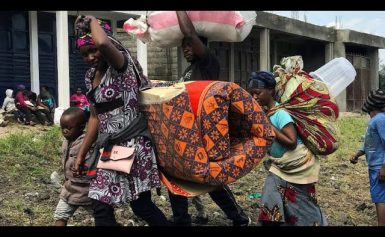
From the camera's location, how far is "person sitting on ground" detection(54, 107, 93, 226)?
3.53 meters

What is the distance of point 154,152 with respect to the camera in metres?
3.27

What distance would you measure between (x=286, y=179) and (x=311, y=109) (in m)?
0.51

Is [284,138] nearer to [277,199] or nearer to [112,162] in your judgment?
[277,199]

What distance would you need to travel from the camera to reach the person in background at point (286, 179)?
11.6 feet

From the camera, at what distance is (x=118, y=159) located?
3.12m

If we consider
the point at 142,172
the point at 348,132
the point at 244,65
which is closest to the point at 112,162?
the point at 142,172

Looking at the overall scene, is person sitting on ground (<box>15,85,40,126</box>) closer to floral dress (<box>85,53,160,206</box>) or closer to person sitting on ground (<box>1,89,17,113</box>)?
person sitting on ground (<box>1,89,17,113</box>)

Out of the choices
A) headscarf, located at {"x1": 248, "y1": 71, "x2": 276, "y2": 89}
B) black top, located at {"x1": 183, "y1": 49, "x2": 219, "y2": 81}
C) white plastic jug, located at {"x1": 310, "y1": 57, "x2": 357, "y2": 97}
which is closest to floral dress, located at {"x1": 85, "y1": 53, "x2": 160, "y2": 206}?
black top, located at {"x1": 183, "y1": 49, "x2": 219, "y2": 81}

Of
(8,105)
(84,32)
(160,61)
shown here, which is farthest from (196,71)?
(160,61)

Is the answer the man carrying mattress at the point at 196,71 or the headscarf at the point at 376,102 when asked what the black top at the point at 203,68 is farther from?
the headscarf at the point at 376,102

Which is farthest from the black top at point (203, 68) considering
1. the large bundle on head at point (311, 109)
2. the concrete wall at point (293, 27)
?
the concrete wall at point (293, 27)

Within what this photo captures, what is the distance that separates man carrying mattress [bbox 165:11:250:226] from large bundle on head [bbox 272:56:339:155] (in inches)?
21.9
